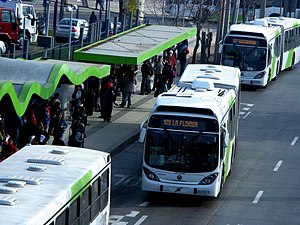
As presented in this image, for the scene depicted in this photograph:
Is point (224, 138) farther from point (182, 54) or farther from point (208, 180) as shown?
point (182, 54)

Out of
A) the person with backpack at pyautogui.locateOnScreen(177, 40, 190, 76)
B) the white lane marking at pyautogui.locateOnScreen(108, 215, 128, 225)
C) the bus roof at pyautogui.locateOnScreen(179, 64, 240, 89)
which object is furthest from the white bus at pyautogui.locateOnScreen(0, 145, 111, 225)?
the person with backpack at pyautogui.locateOnScreen(177, 40, 190, 76)

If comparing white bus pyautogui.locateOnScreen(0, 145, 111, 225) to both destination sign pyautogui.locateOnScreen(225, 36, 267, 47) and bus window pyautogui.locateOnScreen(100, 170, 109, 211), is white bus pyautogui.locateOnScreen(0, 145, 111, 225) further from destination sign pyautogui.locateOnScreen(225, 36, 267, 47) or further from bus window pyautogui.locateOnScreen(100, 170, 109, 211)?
destination sign pyautogui.locateOnScreen(225, 36, 267, 47)

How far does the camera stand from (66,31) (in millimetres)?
60156

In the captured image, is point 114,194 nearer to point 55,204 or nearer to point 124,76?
point 55,204

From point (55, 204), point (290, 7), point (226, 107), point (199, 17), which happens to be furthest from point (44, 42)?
point (290, 7)

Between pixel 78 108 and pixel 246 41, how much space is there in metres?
17.9

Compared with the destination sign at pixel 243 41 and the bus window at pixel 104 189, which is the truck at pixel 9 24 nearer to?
the destination sign at pixel 243 41

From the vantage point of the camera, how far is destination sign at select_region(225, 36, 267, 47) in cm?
4678

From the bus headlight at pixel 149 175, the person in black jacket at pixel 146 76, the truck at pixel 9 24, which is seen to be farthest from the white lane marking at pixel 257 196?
the truck at pixel 9 24

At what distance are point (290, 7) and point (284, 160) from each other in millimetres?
59258

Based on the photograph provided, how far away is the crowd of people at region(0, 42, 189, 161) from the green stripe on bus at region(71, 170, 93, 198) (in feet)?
20.1

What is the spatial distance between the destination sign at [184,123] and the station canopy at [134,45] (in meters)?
10.7

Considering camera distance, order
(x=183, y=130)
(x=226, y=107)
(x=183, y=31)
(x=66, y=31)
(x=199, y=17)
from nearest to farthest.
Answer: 1. (x=183, y=130)
2. (x=226, y=107)
3. (x=183, y=31)
4. (x=199, y=17)
5. (x=66, y=31)

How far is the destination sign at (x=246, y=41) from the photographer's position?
153 ft
